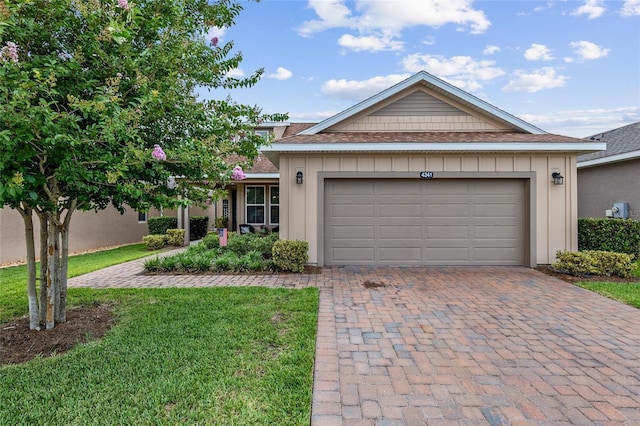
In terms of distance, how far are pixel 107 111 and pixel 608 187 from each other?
1463 centimetres

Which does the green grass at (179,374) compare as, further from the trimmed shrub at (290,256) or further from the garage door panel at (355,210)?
the garage door panel at (355,210)

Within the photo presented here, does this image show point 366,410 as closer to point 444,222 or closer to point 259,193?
point 444,222

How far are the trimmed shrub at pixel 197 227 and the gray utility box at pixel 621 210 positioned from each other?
16089 mm

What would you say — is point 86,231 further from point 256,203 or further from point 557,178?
point 557,178

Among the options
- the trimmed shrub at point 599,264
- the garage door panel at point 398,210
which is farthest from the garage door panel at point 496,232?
the garage door panel at point 398,210

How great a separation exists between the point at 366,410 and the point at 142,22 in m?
4.54

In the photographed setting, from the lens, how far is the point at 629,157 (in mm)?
9734

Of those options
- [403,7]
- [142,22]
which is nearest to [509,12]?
[403,7]

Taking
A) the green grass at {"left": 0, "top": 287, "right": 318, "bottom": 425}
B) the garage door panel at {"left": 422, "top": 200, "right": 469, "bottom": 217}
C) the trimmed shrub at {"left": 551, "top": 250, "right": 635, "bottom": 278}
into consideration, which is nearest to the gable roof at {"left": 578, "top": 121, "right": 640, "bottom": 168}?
the trimmed shrub at {"left": 551, "top": 250, "right": 635, "bottom": 278}

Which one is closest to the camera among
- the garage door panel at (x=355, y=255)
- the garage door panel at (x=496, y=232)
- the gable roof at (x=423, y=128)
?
the gable roof at (x=423, y=128)

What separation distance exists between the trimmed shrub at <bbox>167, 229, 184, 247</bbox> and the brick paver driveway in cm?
891

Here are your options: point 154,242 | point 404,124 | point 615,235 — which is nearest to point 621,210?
point 615,235

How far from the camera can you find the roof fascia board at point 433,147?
721cm

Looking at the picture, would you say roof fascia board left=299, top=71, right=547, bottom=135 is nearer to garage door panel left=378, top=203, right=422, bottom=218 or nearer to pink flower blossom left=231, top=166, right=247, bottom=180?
garage door panel left=378, top=203, right=422, bottom=218
